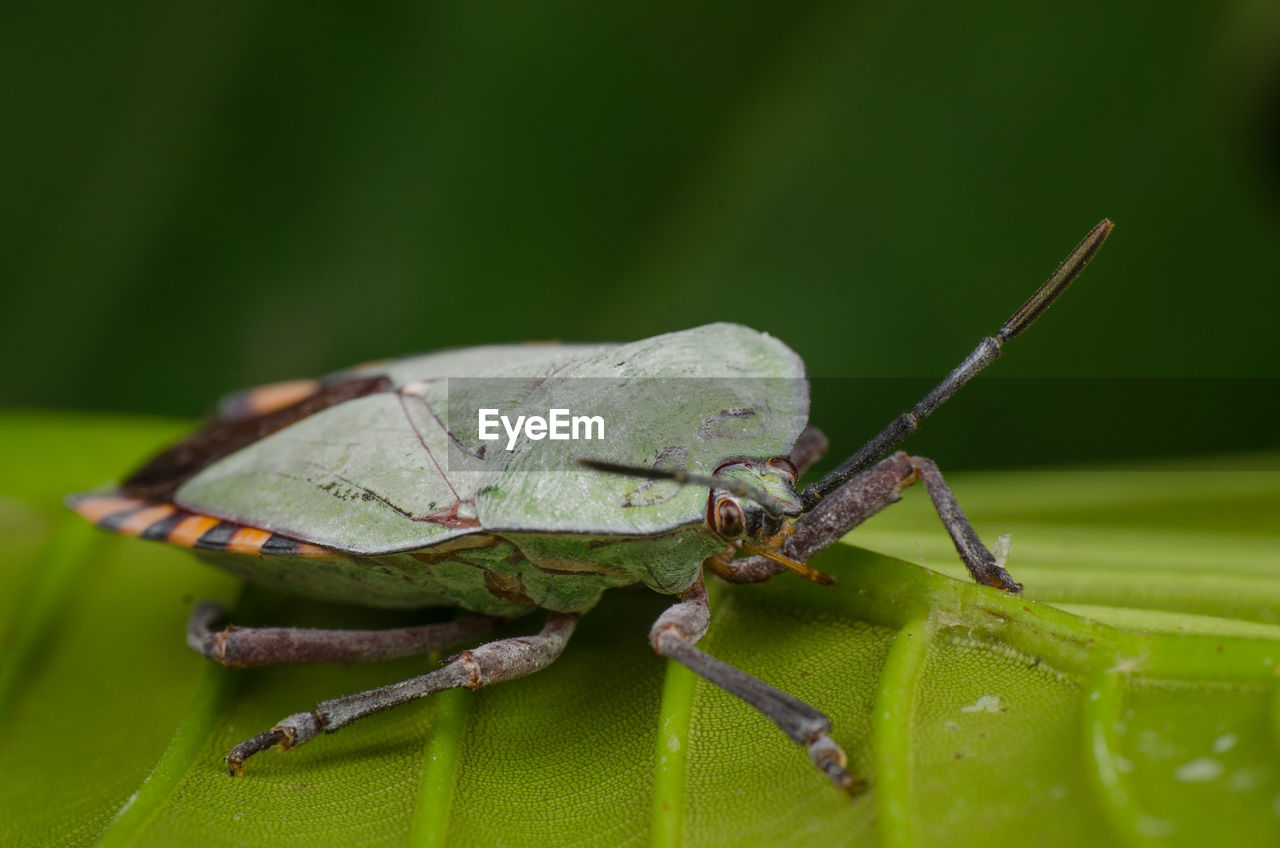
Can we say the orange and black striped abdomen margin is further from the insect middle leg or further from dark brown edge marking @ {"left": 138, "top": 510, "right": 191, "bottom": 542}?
the insect middle leg

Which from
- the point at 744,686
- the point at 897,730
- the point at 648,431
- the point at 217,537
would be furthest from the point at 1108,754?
the point at 217,537

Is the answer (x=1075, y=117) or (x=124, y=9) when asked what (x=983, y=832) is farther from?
(x=124, y=9)

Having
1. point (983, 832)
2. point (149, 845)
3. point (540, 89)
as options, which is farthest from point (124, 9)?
point (983, 832)

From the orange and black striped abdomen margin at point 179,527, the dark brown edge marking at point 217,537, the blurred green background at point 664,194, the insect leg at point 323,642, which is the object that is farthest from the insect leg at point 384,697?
the blurred green background at point 664,194

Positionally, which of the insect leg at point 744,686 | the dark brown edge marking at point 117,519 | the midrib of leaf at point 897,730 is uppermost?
the midrib of leaf at point 897,730

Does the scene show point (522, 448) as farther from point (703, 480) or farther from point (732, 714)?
point (732, 714)

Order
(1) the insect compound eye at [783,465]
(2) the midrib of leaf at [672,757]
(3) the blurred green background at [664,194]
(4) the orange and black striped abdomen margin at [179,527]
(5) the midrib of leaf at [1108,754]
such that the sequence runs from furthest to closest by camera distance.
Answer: (3) the blurred green background at [664,194], (4) the orange and black striped abdomen margin at [179,527], (1) the insect compound eye at [783,465], (2) the midrib of leaf at [672,757], (5) the midrib of leaf at [1108,754]

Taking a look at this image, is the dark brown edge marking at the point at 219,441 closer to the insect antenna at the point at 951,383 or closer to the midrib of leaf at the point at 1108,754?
the insect antenna at the point at 951,383
